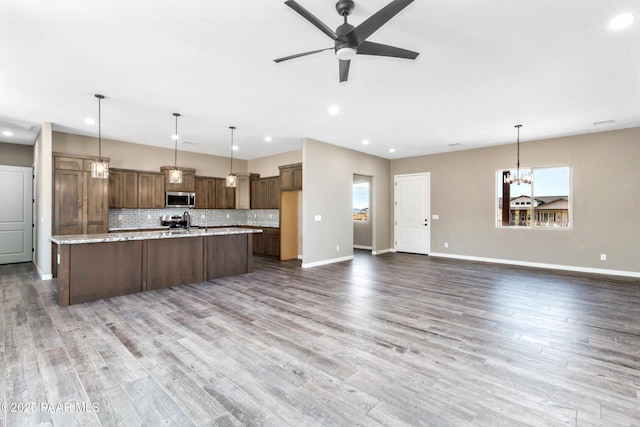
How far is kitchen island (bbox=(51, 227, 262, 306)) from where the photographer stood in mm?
4145

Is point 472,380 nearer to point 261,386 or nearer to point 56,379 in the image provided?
point 261,386

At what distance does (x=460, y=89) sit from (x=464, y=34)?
4.52 ft

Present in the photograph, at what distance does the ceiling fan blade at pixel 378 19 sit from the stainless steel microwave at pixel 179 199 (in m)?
6.63

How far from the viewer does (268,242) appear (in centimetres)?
827

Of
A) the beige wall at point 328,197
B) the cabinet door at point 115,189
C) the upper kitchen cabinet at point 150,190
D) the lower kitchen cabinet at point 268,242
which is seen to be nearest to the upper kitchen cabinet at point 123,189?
the cabinet door at point 115,189

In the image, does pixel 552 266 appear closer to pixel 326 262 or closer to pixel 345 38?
pixel 326 262

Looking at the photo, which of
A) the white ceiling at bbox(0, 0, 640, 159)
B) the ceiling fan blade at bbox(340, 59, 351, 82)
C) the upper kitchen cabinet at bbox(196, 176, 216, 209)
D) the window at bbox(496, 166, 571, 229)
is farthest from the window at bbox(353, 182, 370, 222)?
the ceiling fan blade at bbox(340, 59, 351, 82)

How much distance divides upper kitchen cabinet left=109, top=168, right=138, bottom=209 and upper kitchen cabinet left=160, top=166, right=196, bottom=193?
65 centimetres

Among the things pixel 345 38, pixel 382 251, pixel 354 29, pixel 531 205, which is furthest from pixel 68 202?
pixel 531 205

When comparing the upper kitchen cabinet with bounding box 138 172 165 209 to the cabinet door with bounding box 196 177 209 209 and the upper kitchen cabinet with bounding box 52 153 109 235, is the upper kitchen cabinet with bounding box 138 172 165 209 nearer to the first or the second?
the upper kitchen cabinet with bounding box 52 153 109 235

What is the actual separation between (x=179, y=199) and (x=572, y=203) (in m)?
9.10

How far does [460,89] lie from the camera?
160 inches

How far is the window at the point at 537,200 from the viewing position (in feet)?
21.9

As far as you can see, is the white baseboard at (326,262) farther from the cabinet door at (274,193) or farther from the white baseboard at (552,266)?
the white baseboard at (552,266)
